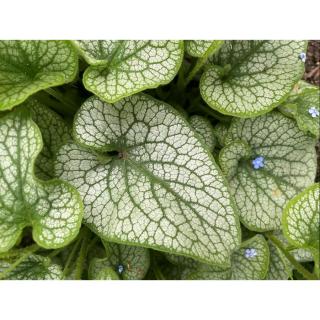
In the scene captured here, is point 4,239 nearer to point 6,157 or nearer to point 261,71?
point 6,157

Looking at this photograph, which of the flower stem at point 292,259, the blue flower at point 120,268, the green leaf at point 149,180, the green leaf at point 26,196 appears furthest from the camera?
the blue flower at point 120,268

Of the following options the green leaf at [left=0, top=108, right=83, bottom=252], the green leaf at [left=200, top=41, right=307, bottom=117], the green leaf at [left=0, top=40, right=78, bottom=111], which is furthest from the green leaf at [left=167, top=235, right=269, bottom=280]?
the green leaf at [left=0, top=40, right=78, bottom=111]

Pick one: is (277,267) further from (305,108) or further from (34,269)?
(34,269)

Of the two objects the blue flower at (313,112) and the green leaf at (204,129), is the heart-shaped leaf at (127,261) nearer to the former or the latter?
the green leaf at (204,129)

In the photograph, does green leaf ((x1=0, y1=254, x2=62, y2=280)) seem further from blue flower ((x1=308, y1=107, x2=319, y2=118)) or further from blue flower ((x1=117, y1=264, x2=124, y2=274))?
blue flower ((x1=308, y1=107, x2=319, y2=118))

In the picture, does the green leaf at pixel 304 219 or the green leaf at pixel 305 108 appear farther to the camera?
the green leaf at pixel 305 108

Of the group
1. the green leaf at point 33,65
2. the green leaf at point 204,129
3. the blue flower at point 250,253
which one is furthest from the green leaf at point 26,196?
the blue flower at point 250,253
